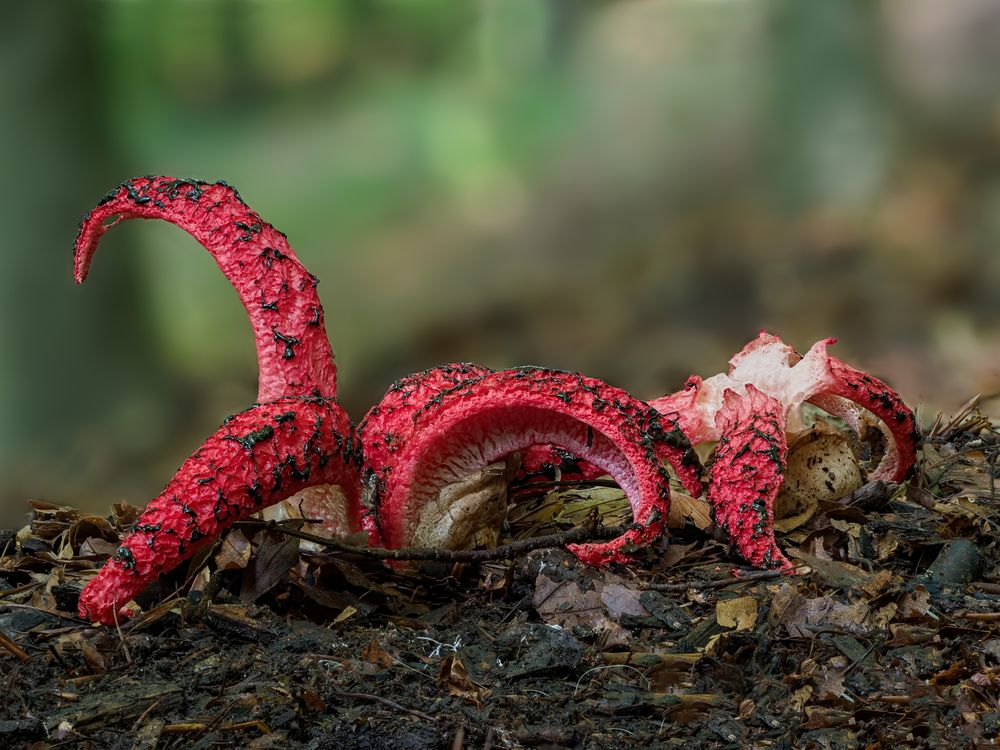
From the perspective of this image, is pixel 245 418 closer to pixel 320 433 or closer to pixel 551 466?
pixel 320 433

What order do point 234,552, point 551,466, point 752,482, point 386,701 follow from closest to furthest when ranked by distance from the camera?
point 386,701
point 234,552
point 752,482
point 551,466

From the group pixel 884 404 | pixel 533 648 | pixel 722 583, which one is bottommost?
pixel 533 648

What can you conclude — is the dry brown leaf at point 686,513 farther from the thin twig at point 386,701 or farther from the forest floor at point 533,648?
the thin twig at point 386,701

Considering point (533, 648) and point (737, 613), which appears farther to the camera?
point (737, 613)

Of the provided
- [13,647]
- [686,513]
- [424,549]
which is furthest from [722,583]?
[13,647]

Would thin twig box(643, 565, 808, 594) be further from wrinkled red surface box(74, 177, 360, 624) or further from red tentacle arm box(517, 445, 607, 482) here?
wrinkled red surface box(74, 177, 360, 624)

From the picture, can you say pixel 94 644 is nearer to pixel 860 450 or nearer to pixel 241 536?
pixel 241 536

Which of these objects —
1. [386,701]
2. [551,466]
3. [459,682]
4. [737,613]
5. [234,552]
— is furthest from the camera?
[551,466]

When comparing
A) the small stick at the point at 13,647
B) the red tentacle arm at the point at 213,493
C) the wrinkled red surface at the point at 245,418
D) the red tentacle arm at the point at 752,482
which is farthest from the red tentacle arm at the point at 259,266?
the red tentacle arm at the point at 752,482
